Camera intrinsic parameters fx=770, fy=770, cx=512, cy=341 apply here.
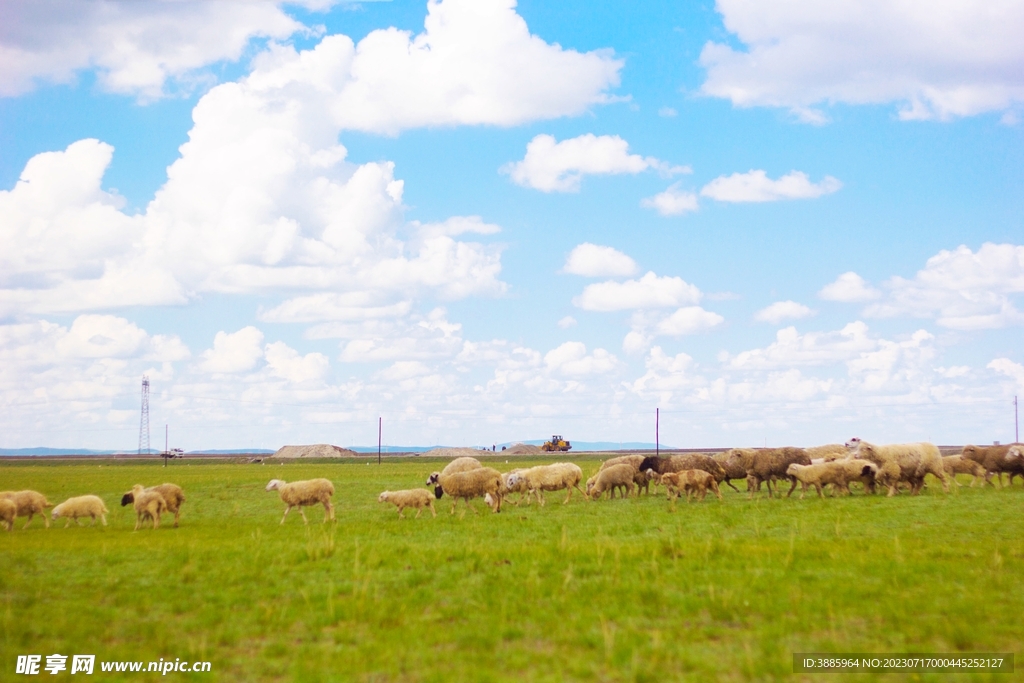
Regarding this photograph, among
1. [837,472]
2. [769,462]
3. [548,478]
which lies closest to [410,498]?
[548,478]

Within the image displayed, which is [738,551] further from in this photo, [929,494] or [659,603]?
[929,494]

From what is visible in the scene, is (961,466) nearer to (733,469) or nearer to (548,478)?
(733,469)

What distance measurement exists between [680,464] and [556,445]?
7823 centimetres

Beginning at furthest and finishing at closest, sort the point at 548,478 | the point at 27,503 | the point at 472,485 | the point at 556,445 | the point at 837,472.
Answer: the point at 556,445 → the point at 548,478 → the point at 472,485 → the point at 837,472 → the point at 27,503

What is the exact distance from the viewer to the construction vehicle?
10653 cm

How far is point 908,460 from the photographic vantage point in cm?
2625

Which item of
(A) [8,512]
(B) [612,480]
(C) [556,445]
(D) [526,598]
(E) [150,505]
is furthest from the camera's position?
(C) [556,445]

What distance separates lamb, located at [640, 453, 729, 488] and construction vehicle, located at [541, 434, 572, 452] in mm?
74923

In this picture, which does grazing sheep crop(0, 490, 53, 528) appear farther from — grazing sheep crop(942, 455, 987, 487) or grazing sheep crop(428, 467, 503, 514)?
grazing sheep crop(942, 455, 987, 487)

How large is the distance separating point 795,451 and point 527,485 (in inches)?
405

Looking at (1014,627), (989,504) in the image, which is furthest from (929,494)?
(1014,627)

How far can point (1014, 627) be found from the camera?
9.80 m

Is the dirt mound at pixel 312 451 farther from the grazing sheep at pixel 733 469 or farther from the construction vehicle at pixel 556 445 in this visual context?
the grazing sheep at pixel 733 469

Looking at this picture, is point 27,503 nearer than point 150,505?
No
